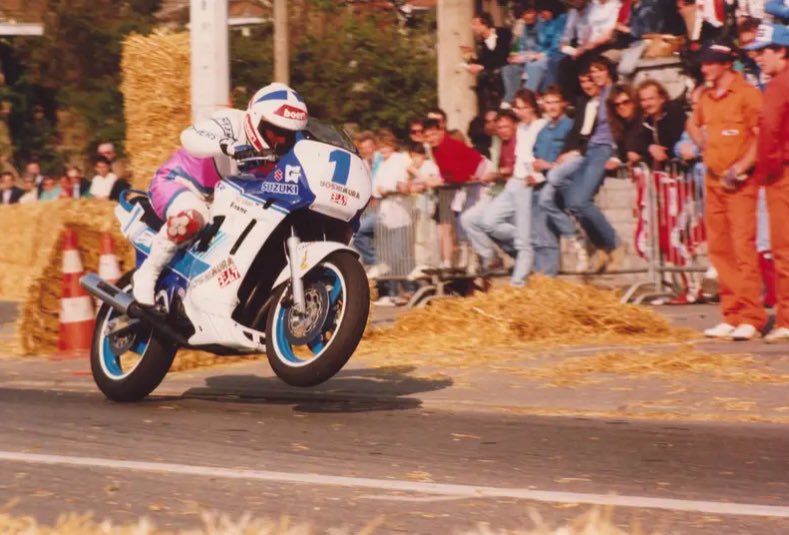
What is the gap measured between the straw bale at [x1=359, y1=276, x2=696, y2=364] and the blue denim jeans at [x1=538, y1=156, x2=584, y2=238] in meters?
2.19

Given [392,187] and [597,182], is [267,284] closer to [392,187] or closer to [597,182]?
[597,182]

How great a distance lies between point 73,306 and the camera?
13.2 metres

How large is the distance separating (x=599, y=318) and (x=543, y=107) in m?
3.94

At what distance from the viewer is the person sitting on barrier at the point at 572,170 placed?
54.1 feet

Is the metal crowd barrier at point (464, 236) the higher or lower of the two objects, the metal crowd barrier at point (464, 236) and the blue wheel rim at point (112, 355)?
the higher

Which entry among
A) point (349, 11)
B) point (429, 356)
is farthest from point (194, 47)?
point (349, 11)

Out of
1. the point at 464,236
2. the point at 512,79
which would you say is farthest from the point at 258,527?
the point at 512,79

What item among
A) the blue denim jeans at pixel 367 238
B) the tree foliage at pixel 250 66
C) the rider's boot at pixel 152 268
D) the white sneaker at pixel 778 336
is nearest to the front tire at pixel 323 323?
the rider's boot at pixel 152 268

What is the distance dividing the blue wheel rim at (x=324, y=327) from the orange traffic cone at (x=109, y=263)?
12.3 ft

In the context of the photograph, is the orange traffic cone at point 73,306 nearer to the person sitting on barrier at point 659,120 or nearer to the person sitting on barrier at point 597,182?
the person sitting on barrier at point 597,182

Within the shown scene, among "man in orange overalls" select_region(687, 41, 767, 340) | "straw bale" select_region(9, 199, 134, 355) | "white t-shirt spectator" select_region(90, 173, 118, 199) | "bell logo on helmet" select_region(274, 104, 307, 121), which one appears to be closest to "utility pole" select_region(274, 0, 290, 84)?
"white t-shirt spectator" select_region(90, 173, 118, 199)

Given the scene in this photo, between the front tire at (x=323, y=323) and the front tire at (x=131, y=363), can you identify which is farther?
the front tire at (x=131, y=363)

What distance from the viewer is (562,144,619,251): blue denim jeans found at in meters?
16.5

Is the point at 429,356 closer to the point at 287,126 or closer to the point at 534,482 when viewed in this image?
the point at 287,126
